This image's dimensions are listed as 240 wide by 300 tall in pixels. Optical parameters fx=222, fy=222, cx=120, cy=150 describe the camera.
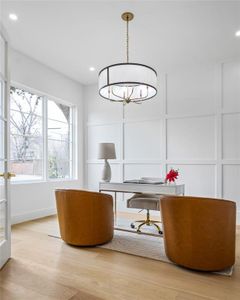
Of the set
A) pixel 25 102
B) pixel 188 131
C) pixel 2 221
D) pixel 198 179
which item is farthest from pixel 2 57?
pixel 198 179

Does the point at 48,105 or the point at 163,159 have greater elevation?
the point at 48,105

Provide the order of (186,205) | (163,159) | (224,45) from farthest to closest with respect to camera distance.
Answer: (163,159) → (224,45) → (186,205)

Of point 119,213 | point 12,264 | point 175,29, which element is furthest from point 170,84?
point 12,264

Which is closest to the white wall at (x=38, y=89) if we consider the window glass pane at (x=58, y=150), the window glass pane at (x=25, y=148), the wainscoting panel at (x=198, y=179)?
the window glass pane at (x=58, y=150)

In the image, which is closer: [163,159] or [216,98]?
[216,98]

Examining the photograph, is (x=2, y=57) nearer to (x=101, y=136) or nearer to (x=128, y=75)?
(x=128, y=75)

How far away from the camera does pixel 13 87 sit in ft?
13.0

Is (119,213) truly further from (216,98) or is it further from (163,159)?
(216,98)

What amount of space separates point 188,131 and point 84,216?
270cm

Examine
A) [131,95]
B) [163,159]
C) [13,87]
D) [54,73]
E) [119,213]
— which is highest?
[54,73]

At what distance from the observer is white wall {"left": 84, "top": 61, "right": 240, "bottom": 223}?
4016 millimetres

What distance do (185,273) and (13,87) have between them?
3.87 meters

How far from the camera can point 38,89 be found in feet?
13.9

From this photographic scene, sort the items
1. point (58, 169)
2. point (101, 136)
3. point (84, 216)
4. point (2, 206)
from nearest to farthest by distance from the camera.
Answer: point (2, 206) → point (84, 216) → point (58, 169) → point (101, 136)
